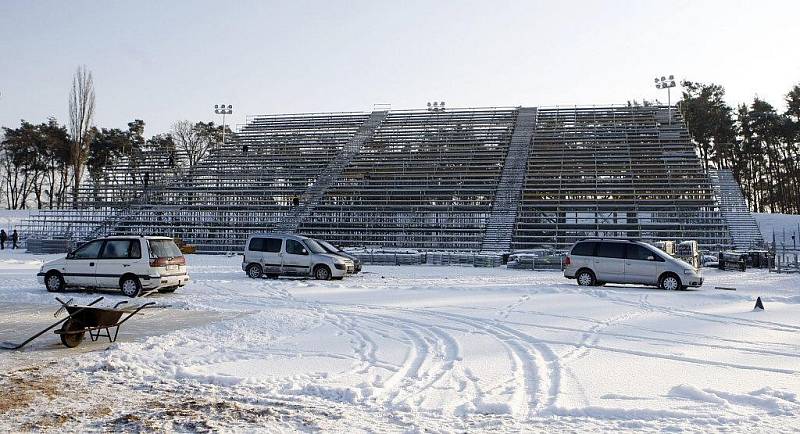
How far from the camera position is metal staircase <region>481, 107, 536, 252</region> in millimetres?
31881

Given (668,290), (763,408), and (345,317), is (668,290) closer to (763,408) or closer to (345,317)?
(345,317)

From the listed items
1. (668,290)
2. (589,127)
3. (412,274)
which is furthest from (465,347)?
(589,127)

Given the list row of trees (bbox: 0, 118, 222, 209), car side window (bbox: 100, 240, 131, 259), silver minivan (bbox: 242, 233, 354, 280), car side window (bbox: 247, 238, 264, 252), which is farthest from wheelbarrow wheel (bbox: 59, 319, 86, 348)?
row of trees (bbox: 0, 118, 222, 209)

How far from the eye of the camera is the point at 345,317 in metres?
11.9

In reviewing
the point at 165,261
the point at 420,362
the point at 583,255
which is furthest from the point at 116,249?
the point at 583,255

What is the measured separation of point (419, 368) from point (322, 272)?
43.4 ft

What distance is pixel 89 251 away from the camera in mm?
15891

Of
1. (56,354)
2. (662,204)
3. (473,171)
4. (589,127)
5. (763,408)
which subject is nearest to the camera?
(763,408)

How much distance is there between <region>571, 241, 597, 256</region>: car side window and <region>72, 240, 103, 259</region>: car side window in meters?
13.2

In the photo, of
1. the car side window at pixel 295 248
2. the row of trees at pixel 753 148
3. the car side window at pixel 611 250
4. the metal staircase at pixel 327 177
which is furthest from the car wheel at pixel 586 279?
the row of trees at pixel 753 148

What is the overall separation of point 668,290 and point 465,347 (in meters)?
10.9

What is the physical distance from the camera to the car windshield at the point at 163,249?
15.4m

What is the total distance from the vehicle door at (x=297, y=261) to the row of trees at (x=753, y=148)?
46.5 meters

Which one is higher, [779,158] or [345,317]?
[779,158]
